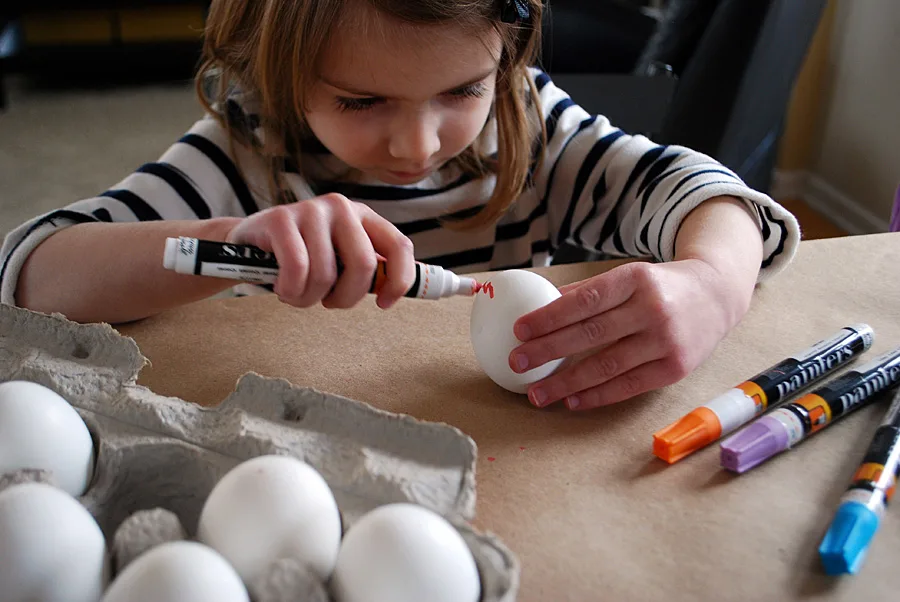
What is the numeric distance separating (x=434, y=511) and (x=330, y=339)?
0.89 ft

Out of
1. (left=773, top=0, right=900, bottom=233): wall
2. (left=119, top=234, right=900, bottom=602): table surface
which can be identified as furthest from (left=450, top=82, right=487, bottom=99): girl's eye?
(left=773, top=0, right=900, bottom=233): wall

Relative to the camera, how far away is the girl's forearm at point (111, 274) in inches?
27.5

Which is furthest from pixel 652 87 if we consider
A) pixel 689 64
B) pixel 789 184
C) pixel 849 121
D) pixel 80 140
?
pixel 80 140

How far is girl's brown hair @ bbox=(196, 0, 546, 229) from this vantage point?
72cm

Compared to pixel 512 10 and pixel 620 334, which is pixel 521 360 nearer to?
pixel 620 334

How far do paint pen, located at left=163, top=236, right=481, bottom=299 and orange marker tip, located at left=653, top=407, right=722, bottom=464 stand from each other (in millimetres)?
176

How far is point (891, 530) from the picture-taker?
464 mm

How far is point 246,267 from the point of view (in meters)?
0.57

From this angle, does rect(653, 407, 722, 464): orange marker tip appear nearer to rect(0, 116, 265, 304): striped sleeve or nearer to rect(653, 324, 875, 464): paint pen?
rect(653, 324, 875, 464): paint pen

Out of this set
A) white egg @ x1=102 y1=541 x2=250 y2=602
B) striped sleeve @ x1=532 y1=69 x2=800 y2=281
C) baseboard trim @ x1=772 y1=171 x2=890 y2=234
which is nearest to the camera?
white egg @ x1=102 y1=541 x2=250 y2=602

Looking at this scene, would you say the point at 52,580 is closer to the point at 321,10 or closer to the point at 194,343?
the point at 194,343

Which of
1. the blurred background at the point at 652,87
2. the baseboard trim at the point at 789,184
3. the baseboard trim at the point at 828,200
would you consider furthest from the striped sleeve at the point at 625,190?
the baseboard trim at the point at 789,184

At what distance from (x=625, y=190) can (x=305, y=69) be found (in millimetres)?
360

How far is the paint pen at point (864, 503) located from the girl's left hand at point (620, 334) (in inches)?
5.3
